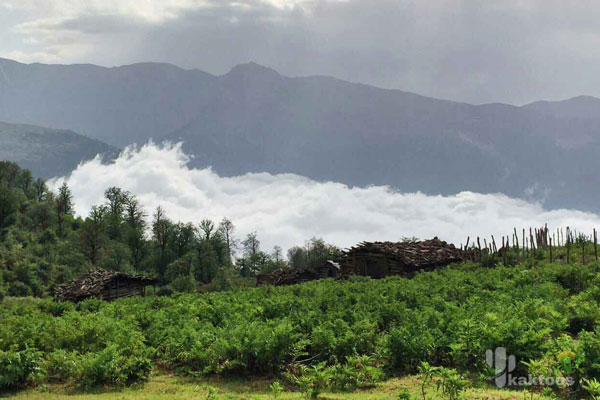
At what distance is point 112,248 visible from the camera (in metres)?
82.5

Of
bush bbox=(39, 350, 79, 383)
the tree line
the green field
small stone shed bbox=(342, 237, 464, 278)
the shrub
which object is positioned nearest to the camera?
the green field

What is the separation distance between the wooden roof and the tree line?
83.8 ft

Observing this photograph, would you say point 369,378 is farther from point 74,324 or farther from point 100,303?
point 100,303

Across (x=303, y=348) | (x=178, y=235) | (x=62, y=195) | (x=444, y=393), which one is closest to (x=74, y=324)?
(x=303, y=348)

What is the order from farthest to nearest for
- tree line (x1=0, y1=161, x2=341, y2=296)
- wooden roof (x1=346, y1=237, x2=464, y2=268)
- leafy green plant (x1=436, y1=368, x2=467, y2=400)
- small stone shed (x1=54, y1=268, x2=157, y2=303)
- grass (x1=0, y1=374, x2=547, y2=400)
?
tree line (x1=0, y1=161, x2=341, y2=296), wooden roof (x1=346, y1=237, x2=464, y2=268), small stone shed (x1=54, y1=268, x2=157, y2=303), grass (x1=0, y1=374, x2=547, y2=400), leafy green plant (x1=436, y1=368, x2=467, y2=400)

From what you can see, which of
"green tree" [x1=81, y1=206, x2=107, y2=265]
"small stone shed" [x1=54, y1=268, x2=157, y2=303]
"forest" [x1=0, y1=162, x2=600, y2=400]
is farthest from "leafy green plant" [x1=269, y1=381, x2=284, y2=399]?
"green tree" [x1=81, y1=206, x2=107, y2=265]

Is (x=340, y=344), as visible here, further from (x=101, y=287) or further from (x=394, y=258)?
(x=394, y=258)

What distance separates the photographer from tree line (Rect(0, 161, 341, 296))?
2963 inches

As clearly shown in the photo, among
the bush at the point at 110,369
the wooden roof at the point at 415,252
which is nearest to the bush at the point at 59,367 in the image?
the bush at the point at 110,369

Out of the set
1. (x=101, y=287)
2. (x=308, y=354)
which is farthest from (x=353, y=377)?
(x=101, y=287)

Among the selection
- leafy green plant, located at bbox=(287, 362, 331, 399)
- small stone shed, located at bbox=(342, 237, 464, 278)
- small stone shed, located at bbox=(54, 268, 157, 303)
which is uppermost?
small stone shed, located at bbox=(342, 237, 464, 278)

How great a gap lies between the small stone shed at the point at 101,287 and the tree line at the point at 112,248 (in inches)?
885

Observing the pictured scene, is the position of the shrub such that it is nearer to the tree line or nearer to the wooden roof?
the wooden roof

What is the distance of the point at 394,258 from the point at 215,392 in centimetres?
3970
